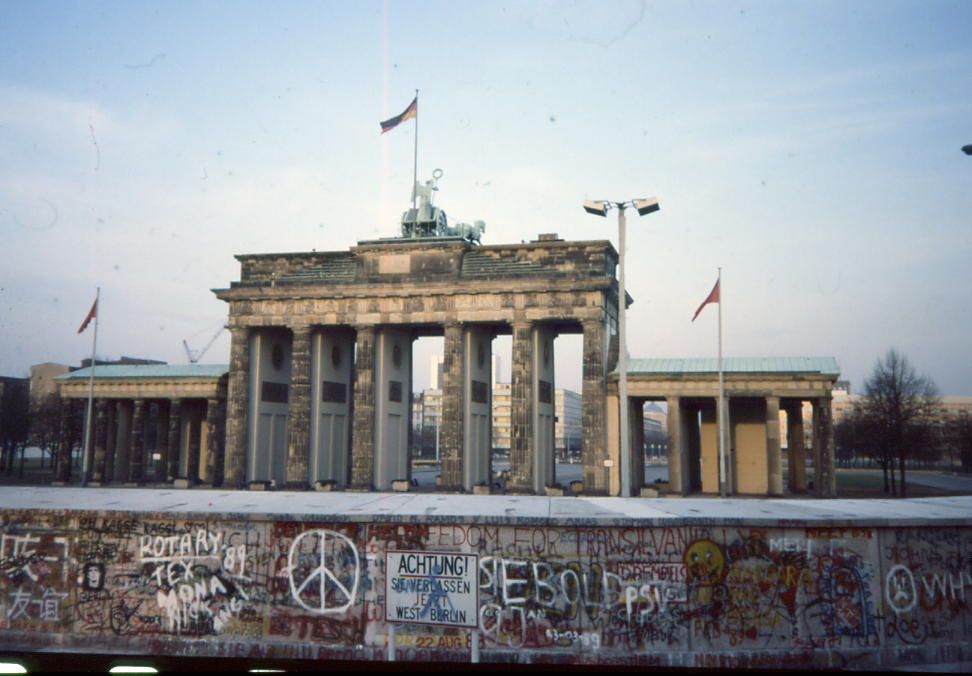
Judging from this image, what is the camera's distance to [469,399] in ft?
185

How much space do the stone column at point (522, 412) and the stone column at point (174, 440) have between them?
98.3 feet

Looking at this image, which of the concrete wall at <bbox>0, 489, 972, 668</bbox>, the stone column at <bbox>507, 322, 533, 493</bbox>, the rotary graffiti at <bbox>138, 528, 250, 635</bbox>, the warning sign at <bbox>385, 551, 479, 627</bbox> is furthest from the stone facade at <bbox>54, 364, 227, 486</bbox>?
the warning sign at <bbox>385, 551, 479, 627</bbox>

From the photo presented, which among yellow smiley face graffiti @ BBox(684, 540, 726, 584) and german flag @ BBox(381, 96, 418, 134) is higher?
german flag @ BBox(381, 96, 418, 134)

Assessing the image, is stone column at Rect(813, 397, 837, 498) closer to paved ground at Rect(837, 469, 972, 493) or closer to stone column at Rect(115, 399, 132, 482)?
paved ground at Rect(837, 469, 972, 493)

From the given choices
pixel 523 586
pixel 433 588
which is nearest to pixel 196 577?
pixel 433 588

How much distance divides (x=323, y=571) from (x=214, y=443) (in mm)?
49533

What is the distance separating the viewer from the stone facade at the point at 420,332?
53531mm

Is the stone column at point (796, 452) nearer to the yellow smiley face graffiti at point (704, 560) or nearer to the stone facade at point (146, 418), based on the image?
the stone facade at point (146, 418)

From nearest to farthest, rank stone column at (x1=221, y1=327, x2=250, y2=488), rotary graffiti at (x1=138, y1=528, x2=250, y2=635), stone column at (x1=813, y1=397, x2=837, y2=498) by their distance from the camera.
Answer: rotary graffiti at (x1=138, y1=528, x2=250, y2=635), stone column at (x1=813, y1=397, x2=837, y2=498), stone column at (x1=221, y1=327, x2=250, y2=488)

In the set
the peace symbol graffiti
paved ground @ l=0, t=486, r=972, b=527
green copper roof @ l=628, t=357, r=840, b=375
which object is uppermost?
green copper roof @ l=628, t=357, r=840, b=375

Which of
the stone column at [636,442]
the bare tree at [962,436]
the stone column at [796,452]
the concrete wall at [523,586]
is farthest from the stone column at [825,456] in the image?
the bare tree at [962,436]

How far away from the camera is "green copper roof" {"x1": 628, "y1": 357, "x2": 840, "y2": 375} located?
5112 cm

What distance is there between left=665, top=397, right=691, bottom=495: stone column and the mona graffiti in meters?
38.4

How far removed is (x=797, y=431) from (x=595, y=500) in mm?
45151
